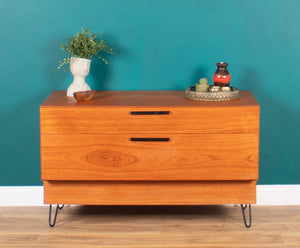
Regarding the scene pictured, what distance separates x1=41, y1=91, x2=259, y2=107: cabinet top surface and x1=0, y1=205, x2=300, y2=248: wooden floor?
707mm

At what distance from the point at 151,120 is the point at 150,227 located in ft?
2.08

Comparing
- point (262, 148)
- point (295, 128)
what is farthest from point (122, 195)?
point (295, 128)

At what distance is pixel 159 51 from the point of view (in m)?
3.13

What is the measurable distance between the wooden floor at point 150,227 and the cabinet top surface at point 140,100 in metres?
0.71

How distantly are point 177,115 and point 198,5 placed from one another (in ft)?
2.47

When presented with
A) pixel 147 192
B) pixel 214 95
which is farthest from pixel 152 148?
pixel 214 95

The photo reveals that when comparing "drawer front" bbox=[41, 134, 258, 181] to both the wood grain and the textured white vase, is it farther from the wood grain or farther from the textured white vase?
the textured white vase

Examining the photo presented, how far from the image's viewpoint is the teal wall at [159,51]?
3.08m

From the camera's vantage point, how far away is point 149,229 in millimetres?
2916

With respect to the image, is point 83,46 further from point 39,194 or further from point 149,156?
point 39,194

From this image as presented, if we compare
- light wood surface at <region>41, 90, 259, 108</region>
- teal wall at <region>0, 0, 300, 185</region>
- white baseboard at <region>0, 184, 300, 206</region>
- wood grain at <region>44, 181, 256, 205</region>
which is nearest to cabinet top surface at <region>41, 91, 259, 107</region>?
light wood surface at <region>41, 90, 259, 108</region>

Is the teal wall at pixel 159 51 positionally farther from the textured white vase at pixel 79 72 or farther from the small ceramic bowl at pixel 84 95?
the small ceramic bowl at pixel 84 95

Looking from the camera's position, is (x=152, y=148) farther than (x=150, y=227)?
No

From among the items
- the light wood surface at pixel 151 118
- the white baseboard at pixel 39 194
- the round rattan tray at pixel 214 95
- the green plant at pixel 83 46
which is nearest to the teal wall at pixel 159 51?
the green plant at pixel 83 46
